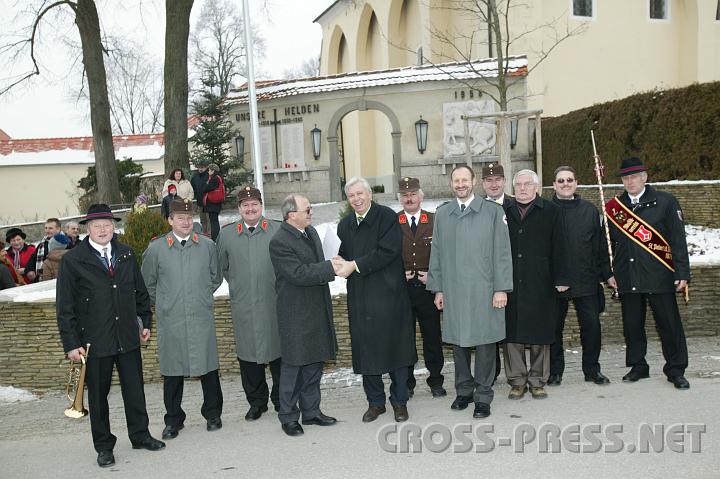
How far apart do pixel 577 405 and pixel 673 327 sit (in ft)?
4.03

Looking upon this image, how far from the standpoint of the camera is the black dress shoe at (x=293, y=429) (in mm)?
5984

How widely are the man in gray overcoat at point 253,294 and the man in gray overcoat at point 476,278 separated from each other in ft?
5.07

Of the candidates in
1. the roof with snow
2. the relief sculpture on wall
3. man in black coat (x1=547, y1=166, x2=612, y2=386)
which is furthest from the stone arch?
man in black coat (x1=547, y1=166, x2=612, y2=386)

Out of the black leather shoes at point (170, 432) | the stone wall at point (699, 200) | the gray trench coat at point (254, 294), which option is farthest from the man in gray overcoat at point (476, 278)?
the stone wall at point (699, 200)

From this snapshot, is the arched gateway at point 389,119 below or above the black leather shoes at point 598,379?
above

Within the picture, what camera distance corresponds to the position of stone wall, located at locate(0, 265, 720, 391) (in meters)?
8.22

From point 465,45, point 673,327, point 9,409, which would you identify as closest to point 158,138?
point 465,45

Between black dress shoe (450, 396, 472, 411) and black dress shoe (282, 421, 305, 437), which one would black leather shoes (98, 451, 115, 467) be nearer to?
black dress shoe (282, 421, 305, 437)

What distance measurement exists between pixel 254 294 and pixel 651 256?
3.49 metres

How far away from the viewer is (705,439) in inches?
203

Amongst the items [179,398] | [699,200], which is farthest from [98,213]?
[699,200]

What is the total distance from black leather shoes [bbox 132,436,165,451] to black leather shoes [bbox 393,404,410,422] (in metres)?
1.86

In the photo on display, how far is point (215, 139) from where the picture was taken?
21359mm

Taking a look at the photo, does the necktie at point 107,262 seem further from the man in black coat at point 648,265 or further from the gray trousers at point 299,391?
the man in black coat at point 648,265
